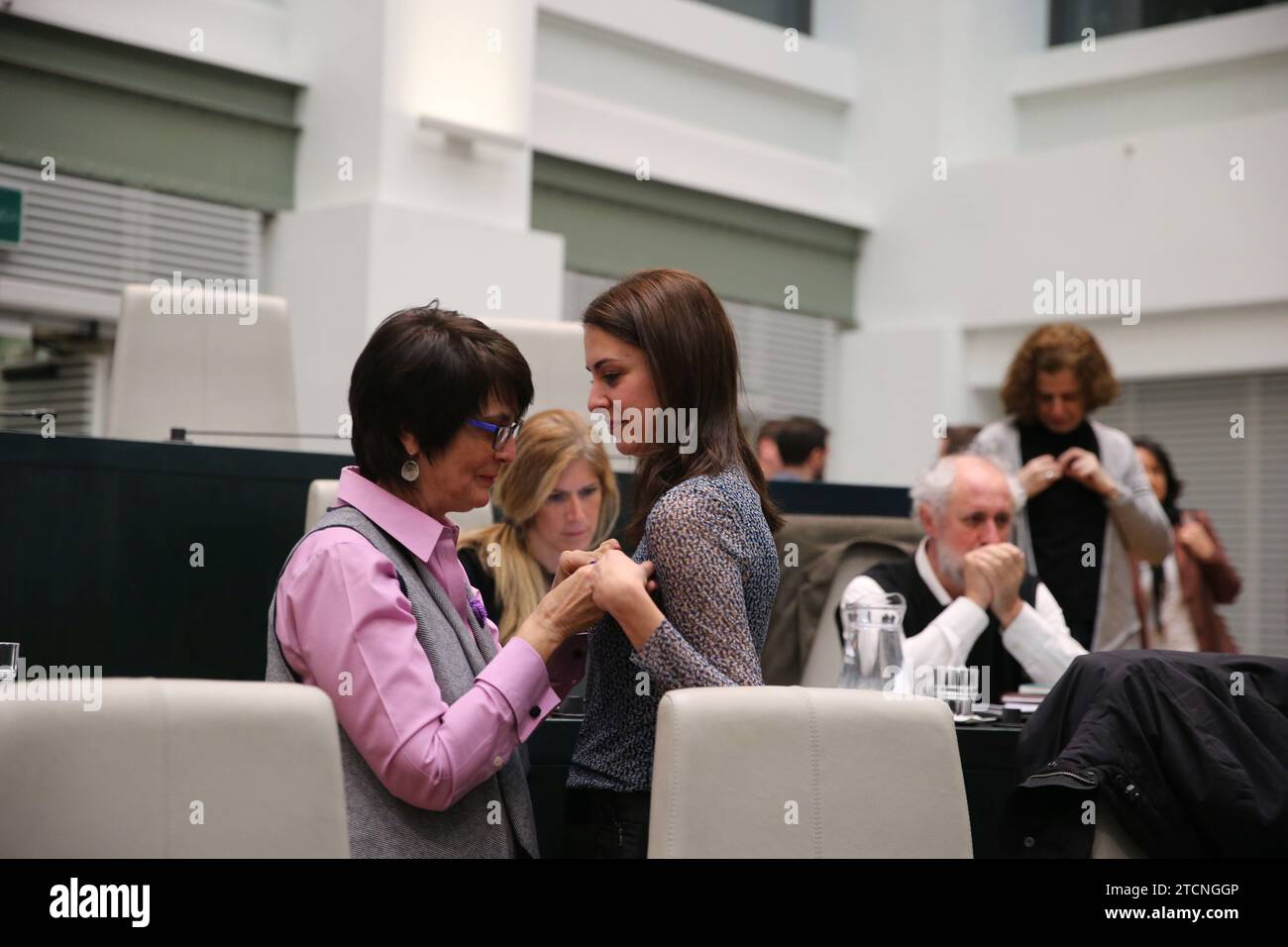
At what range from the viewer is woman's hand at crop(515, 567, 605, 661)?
5.87 feet

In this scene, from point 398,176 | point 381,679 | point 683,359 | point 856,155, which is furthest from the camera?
point 856,155

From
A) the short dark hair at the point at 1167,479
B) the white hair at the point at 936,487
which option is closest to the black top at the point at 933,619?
the white hair at the point at 936,487

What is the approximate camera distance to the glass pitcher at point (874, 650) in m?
2.79

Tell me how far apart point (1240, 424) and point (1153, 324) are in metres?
0.67

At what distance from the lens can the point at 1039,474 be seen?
14.1 ft

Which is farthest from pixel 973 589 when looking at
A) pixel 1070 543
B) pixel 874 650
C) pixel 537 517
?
pixel 1070 543

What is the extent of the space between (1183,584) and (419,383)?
182 inches

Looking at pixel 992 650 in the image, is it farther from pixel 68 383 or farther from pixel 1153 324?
pixel 1153 324

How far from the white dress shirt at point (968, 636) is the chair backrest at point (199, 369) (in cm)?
213

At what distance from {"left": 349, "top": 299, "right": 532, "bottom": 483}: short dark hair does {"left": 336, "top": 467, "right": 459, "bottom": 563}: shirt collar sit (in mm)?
28
